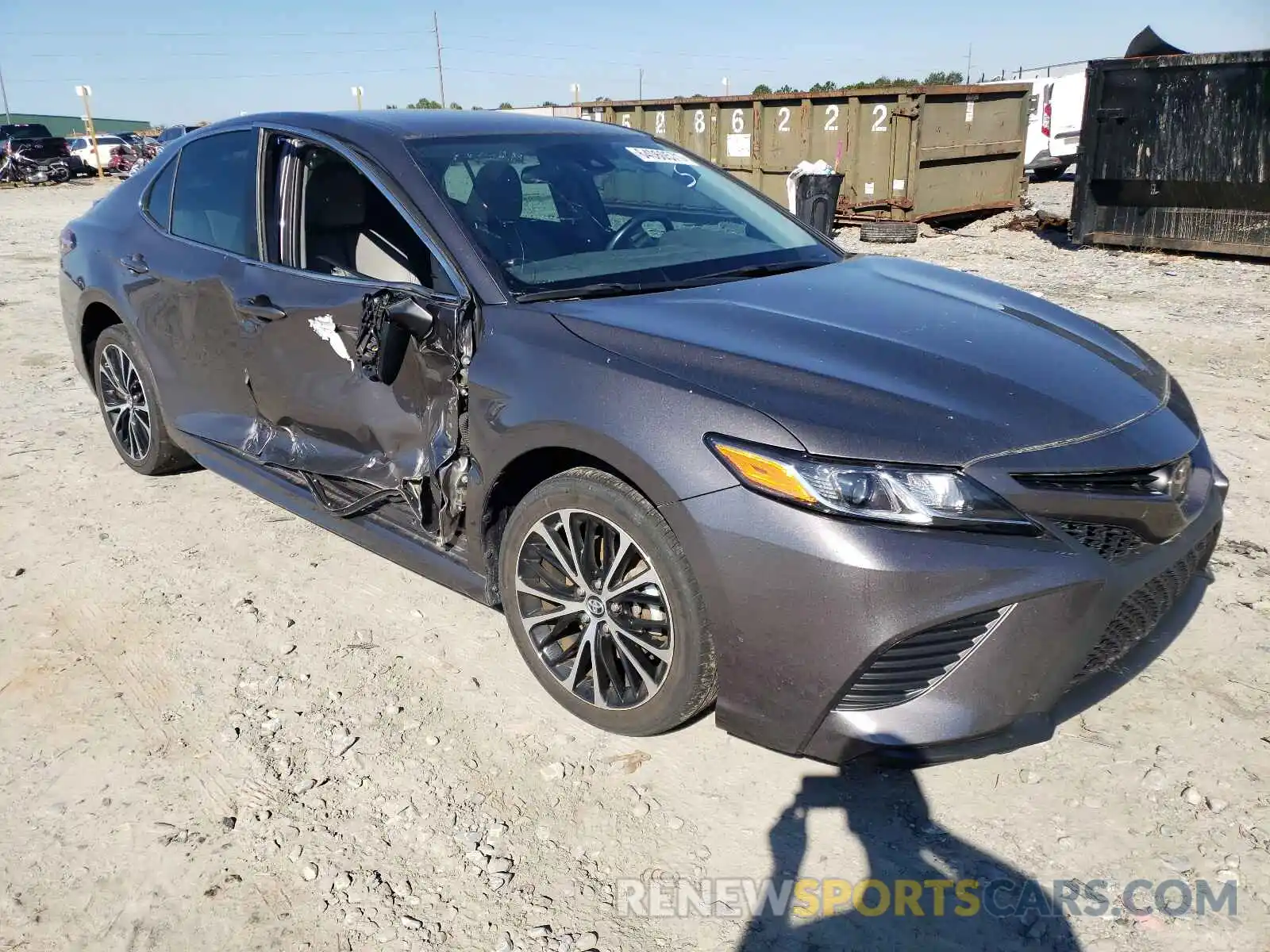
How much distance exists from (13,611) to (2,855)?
1509 millimetres

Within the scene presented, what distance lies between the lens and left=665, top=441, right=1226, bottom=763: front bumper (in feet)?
7.09

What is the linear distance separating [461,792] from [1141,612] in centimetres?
178

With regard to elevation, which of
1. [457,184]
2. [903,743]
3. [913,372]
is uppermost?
[457,184]

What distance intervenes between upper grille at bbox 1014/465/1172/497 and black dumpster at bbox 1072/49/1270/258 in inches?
359

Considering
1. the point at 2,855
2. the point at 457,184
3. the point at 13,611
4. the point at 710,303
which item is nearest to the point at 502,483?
the point at 710,303

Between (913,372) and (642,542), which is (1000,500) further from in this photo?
(642,542)

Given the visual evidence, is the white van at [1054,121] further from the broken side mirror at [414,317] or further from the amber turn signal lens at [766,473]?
the amber turn signal lens at [766,473]

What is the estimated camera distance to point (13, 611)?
370cm

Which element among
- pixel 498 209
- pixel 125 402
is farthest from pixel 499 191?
pixel 125 402

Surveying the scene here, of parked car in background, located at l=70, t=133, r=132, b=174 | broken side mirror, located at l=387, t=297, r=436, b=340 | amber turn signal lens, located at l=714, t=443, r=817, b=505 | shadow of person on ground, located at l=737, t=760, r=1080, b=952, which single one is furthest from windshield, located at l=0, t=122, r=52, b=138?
shadow of person on ground, located at l=737, t=760, r=1080, b=952

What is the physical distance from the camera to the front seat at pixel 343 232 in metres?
3.32

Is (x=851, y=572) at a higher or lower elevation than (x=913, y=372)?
lower

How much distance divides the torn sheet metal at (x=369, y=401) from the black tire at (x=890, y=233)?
11045 millimetres

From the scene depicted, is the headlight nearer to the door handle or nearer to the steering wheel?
the steering wheel
